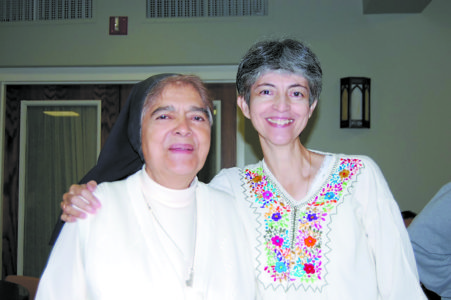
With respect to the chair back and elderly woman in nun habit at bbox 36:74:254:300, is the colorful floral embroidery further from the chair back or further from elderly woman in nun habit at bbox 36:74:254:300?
the chair back

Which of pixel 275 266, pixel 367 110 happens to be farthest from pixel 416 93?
pixel 275 266

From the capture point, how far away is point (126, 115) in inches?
58.6

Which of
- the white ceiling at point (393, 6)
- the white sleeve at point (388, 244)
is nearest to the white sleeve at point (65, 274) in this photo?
the white sleeve at point (388, 244)

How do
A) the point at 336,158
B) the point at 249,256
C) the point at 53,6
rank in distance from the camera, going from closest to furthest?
1. the point at 249,256
2. the point at 336,158
3. the point at 53,6

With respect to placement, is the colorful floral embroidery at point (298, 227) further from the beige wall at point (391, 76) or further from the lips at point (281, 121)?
the beige wall at point (391, 76)

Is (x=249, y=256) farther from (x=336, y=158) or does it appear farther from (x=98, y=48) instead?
(x=98, y=48)

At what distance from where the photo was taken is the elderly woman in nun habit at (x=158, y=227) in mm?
1207

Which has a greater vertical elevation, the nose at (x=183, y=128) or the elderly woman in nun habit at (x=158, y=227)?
the nose at (x=183, y=128)

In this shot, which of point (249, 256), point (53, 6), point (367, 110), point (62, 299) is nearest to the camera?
point (62, 299)

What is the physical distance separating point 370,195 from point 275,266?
0.45 meters

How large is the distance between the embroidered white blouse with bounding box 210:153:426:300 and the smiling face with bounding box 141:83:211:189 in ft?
1.21

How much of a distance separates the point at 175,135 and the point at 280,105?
0.45 m

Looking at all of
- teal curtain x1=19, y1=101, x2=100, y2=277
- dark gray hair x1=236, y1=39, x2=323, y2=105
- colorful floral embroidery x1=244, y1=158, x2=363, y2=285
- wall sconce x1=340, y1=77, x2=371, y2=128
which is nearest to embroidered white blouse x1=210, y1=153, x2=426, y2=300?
colorful floral embroidery x1=244, y1=158, x2=363, y2=285

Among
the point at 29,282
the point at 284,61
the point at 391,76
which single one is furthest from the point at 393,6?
the point at 29,282
